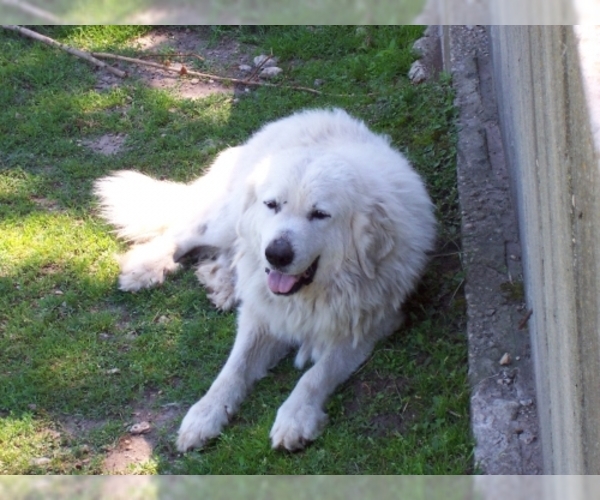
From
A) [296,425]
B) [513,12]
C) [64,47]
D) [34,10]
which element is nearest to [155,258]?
[296,425]

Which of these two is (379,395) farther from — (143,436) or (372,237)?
(143,436)

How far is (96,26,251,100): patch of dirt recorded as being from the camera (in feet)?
23.5

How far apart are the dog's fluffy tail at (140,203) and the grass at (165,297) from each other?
14cm

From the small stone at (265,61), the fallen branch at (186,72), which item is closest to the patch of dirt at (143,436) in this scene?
the fallen branch at (186,72)

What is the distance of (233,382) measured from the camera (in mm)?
4203

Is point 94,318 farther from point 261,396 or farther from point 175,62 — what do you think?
point 175,62

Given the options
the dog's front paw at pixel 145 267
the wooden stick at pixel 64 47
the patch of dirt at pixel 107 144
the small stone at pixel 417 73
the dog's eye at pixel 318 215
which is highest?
the wooden stick at pixel 64 47

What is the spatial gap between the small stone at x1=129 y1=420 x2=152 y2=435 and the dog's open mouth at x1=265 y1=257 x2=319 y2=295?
868 millimetres

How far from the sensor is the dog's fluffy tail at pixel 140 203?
548cm

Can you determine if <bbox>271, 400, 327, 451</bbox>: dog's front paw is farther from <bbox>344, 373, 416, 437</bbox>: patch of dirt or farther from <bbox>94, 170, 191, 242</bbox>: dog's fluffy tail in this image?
<bbox>94, 170, 191, 242</bbox>: dog's fluffy tail

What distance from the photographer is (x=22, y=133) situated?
6.64 metres

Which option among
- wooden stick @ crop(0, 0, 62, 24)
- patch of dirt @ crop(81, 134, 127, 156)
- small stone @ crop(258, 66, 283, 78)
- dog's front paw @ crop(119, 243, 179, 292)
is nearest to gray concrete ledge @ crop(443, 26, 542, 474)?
small stone @ crop(258, 66, 283, 78)

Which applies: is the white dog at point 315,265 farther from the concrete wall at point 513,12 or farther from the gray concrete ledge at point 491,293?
the concrete wall at point 513,12

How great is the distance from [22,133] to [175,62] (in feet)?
4.91
